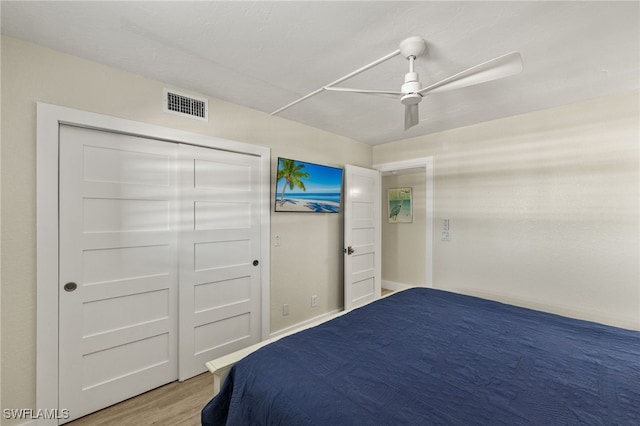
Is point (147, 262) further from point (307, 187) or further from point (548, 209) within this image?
point (548, 209)

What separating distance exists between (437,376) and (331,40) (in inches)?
73.4

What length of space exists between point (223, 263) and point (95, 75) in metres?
1.70

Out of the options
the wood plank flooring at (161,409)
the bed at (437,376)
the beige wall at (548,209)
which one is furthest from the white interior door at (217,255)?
the beige wall at (548,209)

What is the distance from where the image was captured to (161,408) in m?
1.96

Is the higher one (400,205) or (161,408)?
(400,205)

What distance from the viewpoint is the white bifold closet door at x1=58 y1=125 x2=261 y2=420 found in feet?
6.04

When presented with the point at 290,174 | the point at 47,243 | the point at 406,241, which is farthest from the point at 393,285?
the point at 47,243

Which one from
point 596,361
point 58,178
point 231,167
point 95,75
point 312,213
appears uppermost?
point 95,75

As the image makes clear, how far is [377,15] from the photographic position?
1415mm

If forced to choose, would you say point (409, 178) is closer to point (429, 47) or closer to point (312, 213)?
point (312, 213)

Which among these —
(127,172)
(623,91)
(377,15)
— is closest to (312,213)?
(127,172)

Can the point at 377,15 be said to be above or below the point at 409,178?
above

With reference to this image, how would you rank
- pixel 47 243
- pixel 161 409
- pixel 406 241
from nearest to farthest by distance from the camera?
1. pixel 47 243
2. pixel 161 409
3. pixel 406 241

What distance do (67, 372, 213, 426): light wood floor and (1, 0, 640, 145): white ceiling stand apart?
8.02ft
